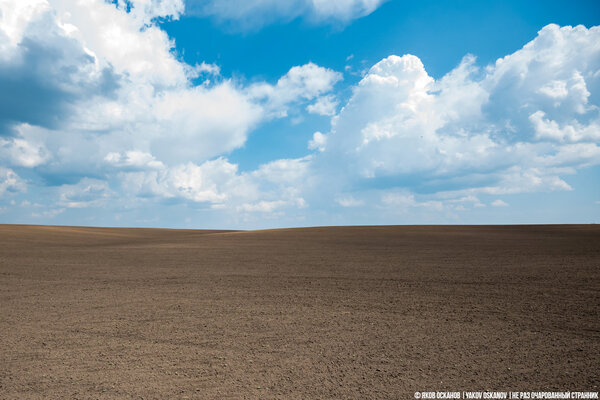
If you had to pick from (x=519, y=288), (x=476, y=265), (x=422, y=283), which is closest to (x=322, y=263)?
(x=422, y=283)

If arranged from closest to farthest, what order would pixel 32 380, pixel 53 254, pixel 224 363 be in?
pixel 32 380 → pixel 224 363 → pixel 53 254

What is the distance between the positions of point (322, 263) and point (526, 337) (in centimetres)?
1079

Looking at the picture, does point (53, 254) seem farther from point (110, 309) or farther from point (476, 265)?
point (476, 265)

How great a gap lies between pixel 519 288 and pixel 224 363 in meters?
9.71

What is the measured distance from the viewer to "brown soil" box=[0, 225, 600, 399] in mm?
4961

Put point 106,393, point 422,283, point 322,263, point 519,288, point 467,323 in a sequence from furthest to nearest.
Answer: point 322,263, point 422,283, point 519,288, point 467,323, point 106,393

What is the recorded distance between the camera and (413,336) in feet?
22.4

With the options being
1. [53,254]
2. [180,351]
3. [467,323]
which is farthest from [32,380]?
[53,254]

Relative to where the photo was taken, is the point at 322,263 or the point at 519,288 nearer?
the point at 519,288

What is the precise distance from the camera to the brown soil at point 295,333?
496cm

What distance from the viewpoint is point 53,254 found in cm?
2080

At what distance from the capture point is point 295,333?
700cm

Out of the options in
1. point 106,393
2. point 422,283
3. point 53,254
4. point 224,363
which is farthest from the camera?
point 53,254

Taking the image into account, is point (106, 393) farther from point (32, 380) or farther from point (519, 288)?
point (519, 288)
